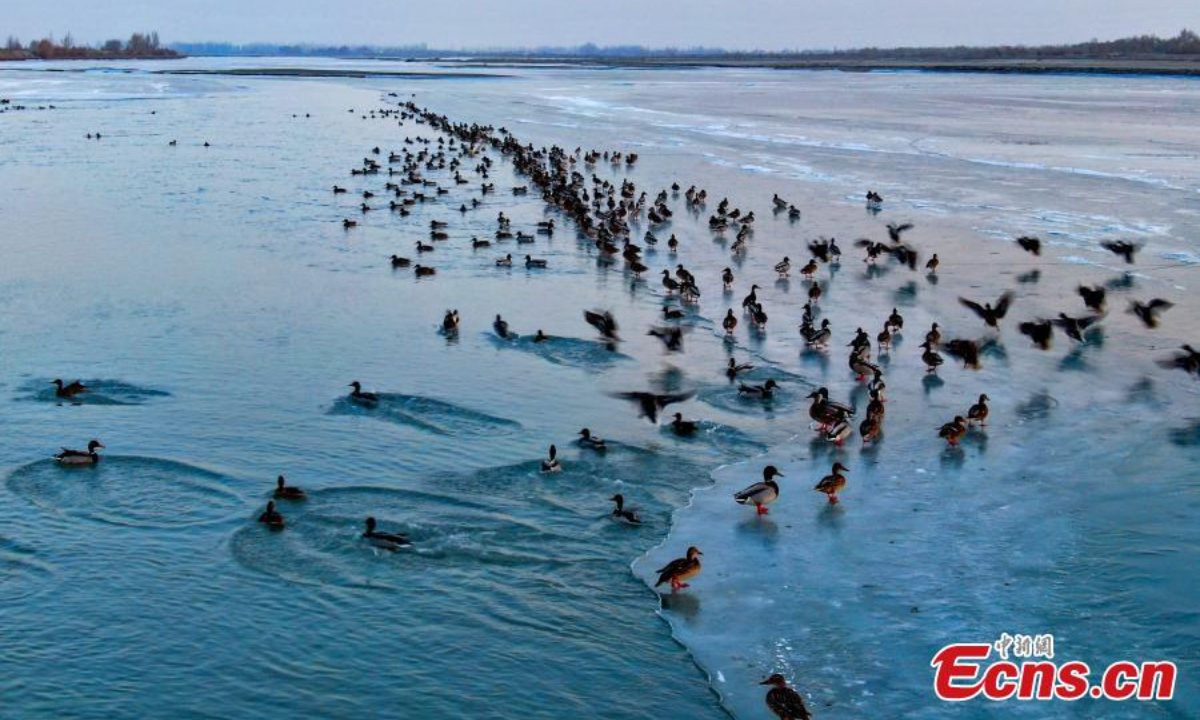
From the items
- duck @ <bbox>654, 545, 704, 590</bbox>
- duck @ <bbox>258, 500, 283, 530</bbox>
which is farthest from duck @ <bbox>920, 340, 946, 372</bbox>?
duck @ <bbox>258, 500, 283, 530</bbox>

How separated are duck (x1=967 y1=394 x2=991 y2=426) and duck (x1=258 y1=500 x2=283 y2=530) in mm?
8097

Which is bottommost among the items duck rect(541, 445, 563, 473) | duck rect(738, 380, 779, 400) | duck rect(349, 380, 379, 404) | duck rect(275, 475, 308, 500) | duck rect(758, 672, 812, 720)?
duck rect(758, 672, 812, 720)

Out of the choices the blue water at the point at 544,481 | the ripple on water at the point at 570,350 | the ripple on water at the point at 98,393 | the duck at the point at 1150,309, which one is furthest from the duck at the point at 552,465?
the duck at the point at 1150,309

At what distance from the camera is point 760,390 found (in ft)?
50.7

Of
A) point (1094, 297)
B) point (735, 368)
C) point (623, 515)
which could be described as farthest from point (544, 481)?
point (1094, 297)

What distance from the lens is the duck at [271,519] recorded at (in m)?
11.3

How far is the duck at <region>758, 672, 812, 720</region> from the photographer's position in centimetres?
813

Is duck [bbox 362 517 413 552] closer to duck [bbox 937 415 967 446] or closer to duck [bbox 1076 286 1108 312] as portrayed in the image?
duck [bbox 937 415 967 446]

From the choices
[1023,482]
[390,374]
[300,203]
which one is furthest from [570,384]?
[300,203]

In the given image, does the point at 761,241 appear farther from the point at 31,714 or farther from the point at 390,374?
the point at 31,714

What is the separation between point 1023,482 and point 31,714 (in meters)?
9.66

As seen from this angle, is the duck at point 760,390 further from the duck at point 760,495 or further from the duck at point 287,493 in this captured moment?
the duck at point 287,493

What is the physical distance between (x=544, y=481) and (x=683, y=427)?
234cm

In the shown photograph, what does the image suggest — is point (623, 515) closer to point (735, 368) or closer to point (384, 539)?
point (384, 539)
